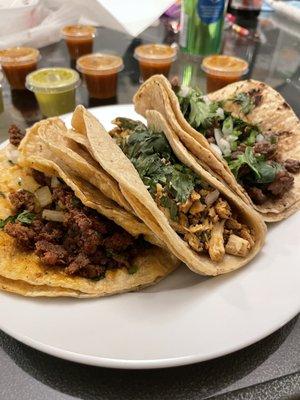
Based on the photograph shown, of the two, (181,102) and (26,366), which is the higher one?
(181,102)

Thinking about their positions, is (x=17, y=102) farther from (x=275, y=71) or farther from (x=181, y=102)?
(x=275, y=71)

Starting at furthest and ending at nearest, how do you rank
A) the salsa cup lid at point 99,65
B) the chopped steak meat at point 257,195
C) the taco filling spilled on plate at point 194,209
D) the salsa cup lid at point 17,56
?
1. the salsa cup lid at point 17,56
2. the salsa cup lid at point 99,65
3. the chopped steak meat at point 257,195
4. the taco filling spilled on plate at point 194,209

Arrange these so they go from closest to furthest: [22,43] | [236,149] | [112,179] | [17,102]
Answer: [112,179] → [236,149] → [17,102] → [22,43]

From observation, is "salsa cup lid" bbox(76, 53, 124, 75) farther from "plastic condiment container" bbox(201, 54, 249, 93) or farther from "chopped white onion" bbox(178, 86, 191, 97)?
"chopped white onion" bbox(178, 86, 191, 97)

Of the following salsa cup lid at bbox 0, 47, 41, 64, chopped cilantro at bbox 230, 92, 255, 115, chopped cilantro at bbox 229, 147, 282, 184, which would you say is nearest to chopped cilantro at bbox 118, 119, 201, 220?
chopped cilantro at bbox 229, 147, 282, 184

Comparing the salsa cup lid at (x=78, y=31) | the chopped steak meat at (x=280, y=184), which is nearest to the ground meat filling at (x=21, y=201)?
the chopped steak meat at (x=280, y=184)

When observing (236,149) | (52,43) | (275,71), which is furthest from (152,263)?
(52,43)

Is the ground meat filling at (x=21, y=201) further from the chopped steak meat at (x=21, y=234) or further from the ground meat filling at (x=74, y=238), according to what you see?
the chopped steak meat at (x=21, y=234)

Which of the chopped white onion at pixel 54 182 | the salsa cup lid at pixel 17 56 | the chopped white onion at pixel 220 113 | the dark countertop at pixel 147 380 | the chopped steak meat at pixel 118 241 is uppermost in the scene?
the chopped white onion at pixel 220 113
